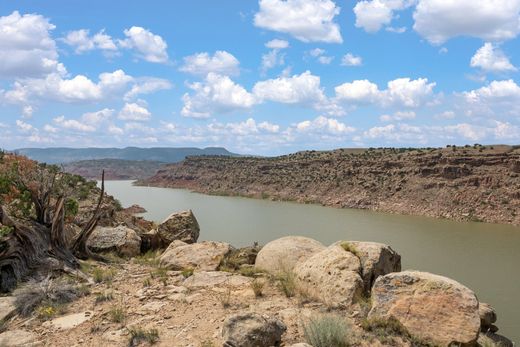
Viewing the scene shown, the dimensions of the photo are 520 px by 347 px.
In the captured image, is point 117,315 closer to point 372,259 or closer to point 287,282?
point 287,282

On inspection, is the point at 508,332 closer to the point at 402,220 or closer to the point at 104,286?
the point at 104,286

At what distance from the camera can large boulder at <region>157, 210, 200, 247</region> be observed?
53.6ft

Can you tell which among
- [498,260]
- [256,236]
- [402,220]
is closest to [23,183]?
[256,236]

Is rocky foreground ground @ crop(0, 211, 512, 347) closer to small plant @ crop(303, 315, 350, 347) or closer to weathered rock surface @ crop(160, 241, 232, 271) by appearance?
small plant @ crop(303, 315, 350, 347)

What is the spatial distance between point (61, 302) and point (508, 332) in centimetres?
1193

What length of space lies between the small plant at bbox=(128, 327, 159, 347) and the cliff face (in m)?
44.6

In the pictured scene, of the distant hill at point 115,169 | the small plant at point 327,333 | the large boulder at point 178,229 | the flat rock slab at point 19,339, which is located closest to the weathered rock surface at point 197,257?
the large boulder at point 178,229

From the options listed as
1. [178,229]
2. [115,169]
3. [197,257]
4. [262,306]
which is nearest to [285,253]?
[197,257]

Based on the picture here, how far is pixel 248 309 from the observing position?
7684mm

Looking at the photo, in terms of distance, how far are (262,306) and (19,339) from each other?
3.67 m

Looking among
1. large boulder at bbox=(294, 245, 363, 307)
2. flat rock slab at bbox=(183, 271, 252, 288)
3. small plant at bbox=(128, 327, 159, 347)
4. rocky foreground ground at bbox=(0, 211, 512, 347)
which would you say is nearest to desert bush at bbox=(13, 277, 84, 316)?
rocky foreground ground at bbox=(0, 211, 512, 347)

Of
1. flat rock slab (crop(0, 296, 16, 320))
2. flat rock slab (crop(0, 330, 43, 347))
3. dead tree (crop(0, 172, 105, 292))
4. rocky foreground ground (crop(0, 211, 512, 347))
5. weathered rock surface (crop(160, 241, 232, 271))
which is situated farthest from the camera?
weathered rock surface (crop(160, 241, 232, 271))

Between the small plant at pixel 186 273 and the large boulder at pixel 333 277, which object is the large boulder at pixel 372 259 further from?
the small plant at pixel 186 273

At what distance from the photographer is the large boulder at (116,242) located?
537 inches
